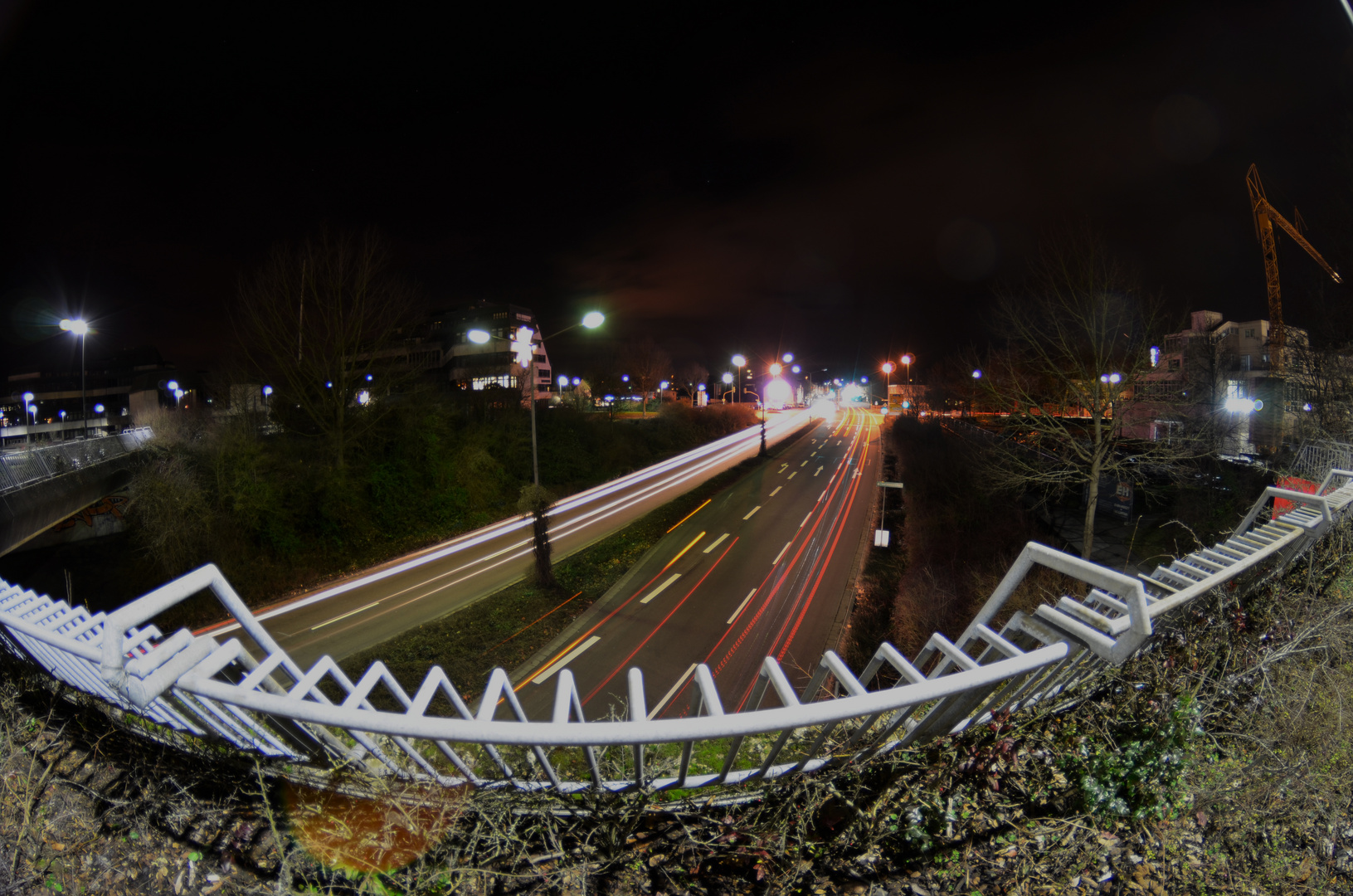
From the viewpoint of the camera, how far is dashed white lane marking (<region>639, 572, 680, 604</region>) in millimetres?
14508

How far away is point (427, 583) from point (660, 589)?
7115mm

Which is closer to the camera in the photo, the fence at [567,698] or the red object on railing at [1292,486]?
the fence at [567,698]

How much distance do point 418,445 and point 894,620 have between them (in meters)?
20.1

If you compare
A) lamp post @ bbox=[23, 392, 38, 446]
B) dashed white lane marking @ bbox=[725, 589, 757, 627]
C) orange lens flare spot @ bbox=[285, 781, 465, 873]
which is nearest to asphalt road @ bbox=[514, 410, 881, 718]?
dashed white lane marking @ bbox=[725, 589, 757, 627]

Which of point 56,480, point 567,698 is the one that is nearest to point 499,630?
point 567,698

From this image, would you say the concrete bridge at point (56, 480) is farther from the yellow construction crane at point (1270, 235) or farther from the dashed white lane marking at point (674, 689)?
the yellow construction crane at point (1270, 235)

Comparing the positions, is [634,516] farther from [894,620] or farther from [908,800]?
[908,800]

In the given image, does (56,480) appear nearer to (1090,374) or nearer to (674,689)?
(674,689)

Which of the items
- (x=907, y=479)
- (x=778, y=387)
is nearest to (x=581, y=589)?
(x=907, y=479)

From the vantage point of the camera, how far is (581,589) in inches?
575

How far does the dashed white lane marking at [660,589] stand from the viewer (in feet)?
47.6

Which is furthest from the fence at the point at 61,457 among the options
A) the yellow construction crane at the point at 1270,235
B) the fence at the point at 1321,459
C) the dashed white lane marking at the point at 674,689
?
the yellow construction crane at the point at 1270,235

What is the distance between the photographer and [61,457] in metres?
13.5

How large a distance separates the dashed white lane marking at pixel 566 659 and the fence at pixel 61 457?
1186cm
